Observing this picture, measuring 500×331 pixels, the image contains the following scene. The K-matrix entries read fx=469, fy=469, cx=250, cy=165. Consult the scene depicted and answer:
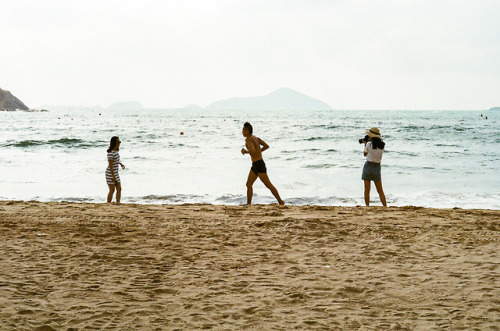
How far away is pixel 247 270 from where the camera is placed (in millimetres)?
4473

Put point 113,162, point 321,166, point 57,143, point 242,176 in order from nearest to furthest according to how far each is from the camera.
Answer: point 113,162, point 242,176, point 321,166, point 57,143

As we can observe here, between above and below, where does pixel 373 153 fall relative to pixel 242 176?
above

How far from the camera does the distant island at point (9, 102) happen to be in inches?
5374

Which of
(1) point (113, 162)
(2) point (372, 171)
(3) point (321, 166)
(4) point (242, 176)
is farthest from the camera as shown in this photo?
(3) point (321, 166)

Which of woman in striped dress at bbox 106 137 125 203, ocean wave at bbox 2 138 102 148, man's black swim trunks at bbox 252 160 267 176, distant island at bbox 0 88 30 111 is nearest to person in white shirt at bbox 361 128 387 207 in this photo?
man's black swim trunks at bbox 252 160 267 176

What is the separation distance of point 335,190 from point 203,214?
555cm

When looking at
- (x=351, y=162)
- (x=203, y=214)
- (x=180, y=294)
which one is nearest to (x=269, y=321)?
(x=180, y=294)

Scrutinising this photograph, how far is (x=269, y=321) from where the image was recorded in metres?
3.33

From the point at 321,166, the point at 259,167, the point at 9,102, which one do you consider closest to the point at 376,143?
the point at 259,167

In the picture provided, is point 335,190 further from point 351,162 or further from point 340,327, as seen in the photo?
point 340,327

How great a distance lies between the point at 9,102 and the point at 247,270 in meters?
152

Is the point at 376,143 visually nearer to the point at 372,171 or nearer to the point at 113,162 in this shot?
the point at 372,171

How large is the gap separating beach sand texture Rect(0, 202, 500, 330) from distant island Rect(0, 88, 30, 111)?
147471mm

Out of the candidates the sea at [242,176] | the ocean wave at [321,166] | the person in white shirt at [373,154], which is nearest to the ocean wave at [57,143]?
the sea at [242,176]
